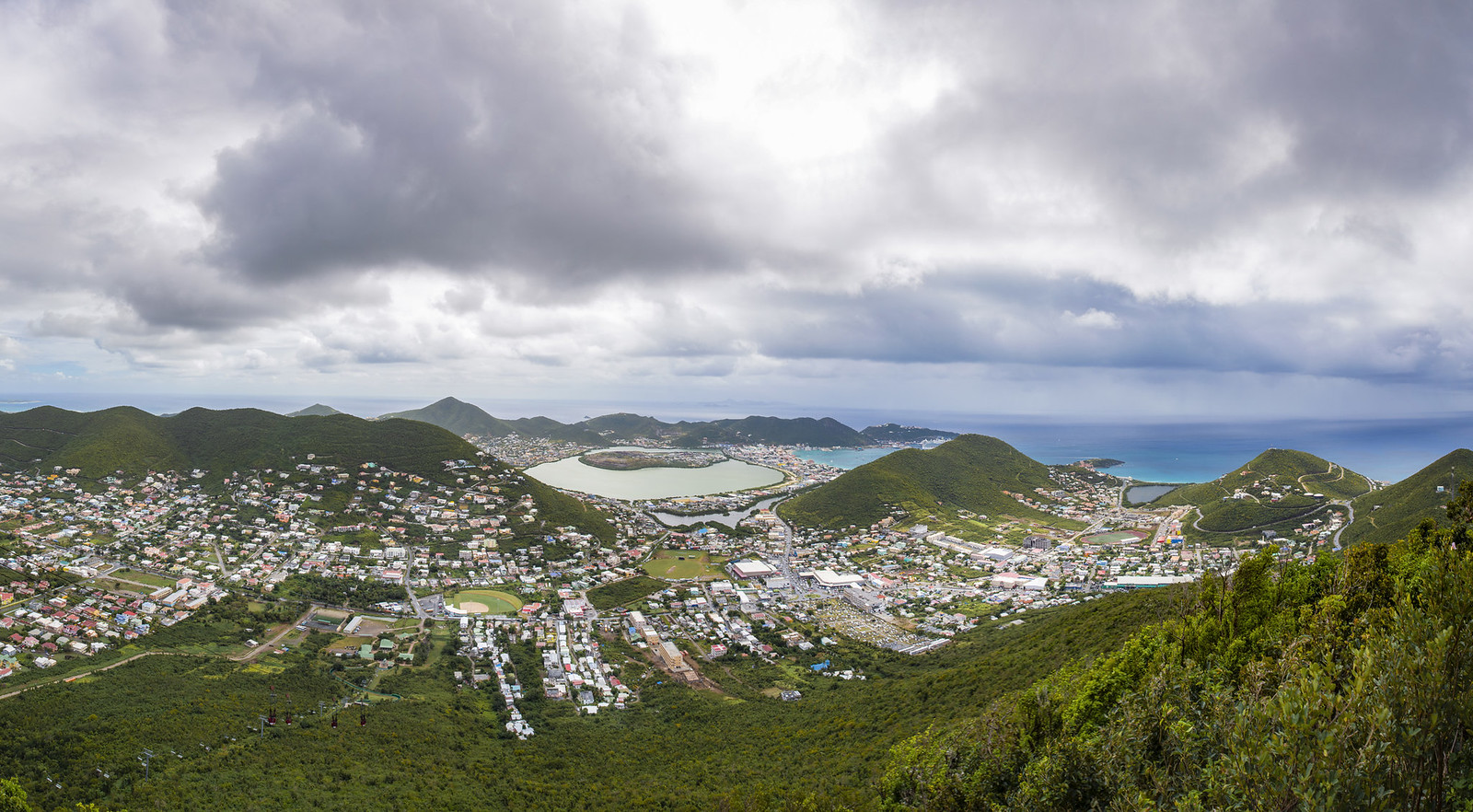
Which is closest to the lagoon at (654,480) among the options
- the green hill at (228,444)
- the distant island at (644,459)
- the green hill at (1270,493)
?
the distant island at (644,459)

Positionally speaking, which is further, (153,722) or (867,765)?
(153,722)

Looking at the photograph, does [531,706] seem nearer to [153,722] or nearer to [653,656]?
[653,656]

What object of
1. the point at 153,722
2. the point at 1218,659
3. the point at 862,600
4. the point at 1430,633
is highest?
the point at 1430,633

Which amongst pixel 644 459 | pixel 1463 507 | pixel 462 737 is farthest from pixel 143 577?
pixel 644 459

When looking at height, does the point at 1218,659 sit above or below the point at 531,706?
above

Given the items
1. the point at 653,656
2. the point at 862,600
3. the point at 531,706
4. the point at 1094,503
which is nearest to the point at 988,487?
the point at 1094,503

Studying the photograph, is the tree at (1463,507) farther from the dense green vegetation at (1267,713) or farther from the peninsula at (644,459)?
the peninsula at (644,459)

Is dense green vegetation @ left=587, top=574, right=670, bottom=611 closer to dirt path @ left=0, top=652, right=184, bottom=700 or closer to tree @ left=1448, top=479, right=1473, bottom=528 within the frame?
dirt path @ left=0, top=652, right=184, bottom=700
